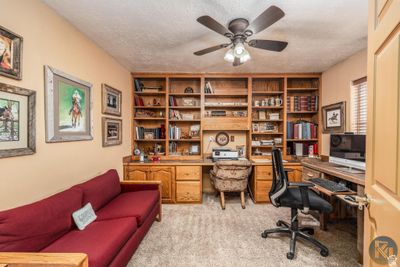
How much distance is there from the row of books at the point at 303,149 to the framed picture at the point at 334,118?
37 cm

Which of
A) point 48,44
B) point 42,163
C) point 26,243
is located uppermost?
point 48,44

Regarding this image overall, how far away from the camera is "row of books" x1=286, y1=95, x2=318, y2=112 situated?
3652mm

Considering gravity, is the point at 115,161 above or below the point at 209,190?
above

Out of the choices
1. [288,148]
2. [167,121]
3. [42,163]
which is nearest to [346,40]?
[288,148]

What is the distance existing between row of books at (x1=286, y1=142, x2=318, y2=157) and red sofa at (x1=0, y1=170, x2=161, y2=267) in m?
2.80

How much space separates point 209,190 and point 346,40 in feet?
10.6

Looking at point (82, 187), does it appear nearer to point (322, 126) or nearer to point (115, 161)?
point (115, 161)

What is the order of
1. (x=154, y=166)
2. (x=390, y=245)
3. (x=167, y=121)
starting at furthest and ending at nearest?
1. (x=167, y=121)
2. (x=154, y=166)
3. (x=390, y=245)

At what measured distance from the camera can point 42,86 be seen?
168 centimetres

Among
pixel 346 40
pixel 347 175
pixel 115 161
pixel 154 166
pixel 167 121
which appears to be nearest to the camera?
pixel 347 175

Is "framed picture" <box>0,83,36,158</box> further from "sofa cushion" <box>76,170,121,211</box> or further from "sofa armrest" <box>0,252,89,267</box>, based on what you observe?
"sofa armrest" <box>0,252,89,267</box>

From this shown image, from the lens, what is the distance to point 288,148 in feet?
12.3

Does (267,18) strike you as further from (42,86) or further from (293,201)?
(42,86)

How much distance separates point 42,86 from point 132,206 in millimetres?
1419
